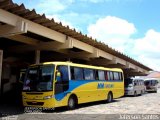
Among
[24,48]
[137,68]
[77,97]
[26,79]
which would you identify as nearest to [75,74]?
[77,97]

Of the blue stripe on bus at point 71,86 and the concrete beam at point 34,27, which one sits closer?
the concrete beam at point 34,27

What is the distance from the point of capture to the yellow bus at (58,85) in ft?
45.9

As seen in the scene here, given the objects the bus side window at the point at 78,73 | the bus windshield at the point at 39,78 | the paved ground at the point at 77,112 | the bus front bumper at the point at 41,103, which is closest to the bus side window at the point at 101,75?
the bus side window at the point at 78,73

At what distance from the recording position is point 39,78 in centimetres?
1441

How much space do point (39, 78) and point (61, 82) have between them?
3.76 ft

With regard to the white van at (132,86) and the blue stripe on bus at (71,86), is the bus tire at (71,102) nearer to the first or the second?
the blue stripe on bus at (71,86)

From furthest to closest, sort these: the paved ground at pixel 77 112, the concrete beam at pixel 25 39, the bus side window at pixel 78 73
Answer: the concrete beam at pixel 25 39, the bus side window at pixel 78 73, the paved ground at pixel 77 112

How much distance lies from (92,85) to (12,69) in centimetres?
850

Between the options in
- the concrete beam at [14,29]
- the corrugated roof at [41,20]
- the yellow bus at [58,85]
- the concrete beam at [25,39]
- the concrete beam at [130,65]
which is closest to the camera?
the corrugated roof at [41,20]

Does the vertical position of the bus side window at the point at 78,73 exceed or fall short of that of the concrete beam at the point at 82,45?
it falls short

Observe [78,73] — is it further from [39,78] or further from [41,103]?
[41,103]

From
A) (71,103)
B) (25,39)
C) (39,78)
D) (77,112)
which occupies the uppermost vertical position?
(25,39)

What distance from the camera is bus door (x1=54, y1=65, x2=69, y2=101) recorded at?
1422 cm

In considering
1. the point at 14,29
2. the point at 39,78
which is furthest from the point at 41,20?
the point at 39,78
